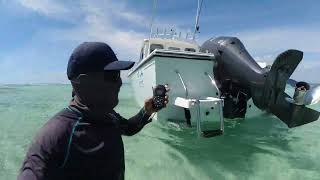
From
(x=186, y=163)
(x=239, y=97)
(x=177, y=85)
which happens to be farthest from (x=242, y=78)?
(x=186, y=163)

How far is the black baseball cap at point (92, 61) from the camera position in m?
1.92

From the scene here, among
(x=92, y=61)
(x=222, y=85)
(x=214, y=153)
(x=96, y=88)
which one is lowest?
(x=214, y=153)

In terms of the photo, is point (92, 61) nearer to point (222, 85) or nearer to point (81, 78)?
point (81, 78)

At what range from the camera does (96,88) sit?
6.42 ft

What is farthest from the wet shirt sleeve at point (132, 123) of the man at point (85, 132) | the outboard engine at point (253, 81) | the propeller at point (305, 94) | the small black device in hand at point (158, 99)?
the propeller at point (305, 94)

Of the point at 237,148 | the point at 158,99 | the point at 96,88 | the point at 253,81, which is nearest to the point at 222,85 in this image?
the point at 253,81

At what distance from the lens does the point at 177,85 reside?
9.16 meters

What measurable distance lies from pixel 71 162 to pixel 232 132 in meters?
8.61

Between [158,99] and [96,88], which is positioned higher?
[96,88]

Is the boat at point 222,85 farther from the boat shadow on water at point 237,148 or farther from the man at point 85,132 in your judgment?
the man at point 85,132

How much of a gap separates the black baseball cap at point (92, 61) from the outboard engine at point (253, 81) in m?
6.57

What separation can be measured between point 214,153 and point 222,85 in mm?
2140

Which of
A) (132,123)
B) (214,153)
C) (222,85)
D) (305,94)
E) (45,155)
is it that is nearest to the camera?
(45,155)

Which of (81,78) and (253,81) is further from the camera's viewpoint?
(253,81)
